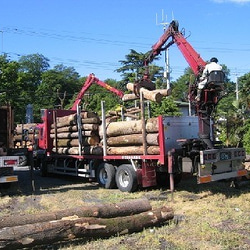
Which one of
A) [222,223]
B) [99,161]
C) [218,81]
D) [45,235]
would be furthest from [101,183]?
[45,235]

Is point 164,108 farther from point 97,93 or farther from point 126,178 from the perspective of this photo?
point 97,93

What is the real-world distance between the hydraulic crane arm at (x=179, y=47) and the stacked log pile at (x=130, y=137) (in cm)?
325

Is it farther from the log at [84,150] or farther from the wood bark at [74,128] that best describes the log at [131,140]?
the wood bark at [74,128]

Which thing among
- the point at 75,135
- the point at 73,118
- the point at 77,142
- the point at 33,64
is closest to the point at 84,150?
the point at 77,142

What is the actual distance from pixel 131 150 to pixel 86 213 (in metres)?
4.95

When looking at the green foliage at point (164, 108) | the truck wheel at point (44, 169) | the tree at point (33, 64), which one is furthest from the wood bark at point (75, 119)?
the tree at point (33, 64)

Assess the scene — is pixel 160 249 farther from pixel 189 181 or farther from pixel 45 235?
pixel 189 181

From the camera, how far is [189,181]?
42.4 ft

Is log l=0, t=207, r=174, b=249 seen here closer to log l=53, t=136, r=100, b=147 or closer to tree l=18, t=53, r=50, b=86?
log l=53, t=136, r=100, b=147

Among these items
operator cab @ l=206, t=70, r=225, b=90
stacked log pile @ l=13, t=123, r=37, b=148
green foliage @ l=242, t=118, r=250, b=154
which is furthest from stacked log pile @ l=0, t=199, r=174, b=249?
green foliage @ l=242, t=118, r=250, b=154

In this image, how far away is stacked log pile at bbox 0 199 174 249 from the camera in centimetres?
557

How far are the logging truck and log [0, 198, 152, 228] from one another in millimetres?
3018

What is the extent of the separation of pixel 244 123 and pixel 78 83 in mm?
75264

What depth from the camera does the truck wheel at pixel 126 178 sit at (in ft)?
35.9
